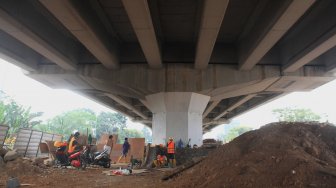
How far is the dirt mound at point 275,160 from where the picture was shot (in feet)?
16.9

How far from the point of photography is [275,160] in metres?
5.76

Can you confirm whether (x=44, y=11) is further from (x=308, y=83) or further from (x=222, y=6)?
(x=308, y=83)

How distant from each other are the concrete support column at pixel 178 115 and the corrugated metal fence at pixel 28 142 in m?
7.03

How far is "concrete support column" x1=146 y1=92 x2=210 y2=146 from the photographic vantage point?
16234mm

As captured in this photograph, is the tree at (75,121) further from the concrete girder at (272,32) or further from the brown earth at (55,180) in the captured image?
the brown earth at (55,180)

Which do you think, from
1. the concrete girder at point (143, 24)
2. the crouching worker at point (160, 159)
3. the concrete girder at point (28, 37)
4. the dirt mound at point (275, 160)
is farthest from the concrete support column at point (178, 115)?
the dirt mound at point (275, 160)

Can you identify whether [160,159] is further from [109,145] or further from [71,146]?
[71,146]

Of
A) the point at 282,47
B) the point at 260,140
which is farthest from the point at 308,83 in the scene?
the point at 260,140

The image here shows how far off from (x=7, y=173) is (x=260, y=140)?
7601 mm

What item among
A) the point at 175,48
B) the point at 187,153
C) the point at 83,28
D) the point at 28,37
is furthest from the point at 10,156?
the point at 175,48

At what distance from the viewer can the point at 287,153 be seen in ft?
19.1

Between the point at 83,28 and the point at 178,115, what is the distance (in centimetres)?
778

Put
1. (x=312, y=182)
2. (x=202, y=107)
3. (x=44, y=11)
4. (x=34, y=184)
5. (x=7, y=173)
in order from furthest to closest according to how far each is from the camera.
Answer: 1. (x=202, y=107)
2. (x=44, y=11)
3. (x=7, y=173)
4. (x=34, y=184)
5. (x=312, y=182)

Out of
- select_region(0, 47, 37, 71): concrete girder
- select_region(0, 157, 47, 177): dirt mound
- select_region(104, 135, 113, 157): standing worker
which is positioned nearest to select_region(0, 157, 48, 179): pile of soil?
Answer: select_region(0, 157, 47, 177): dirt mound
